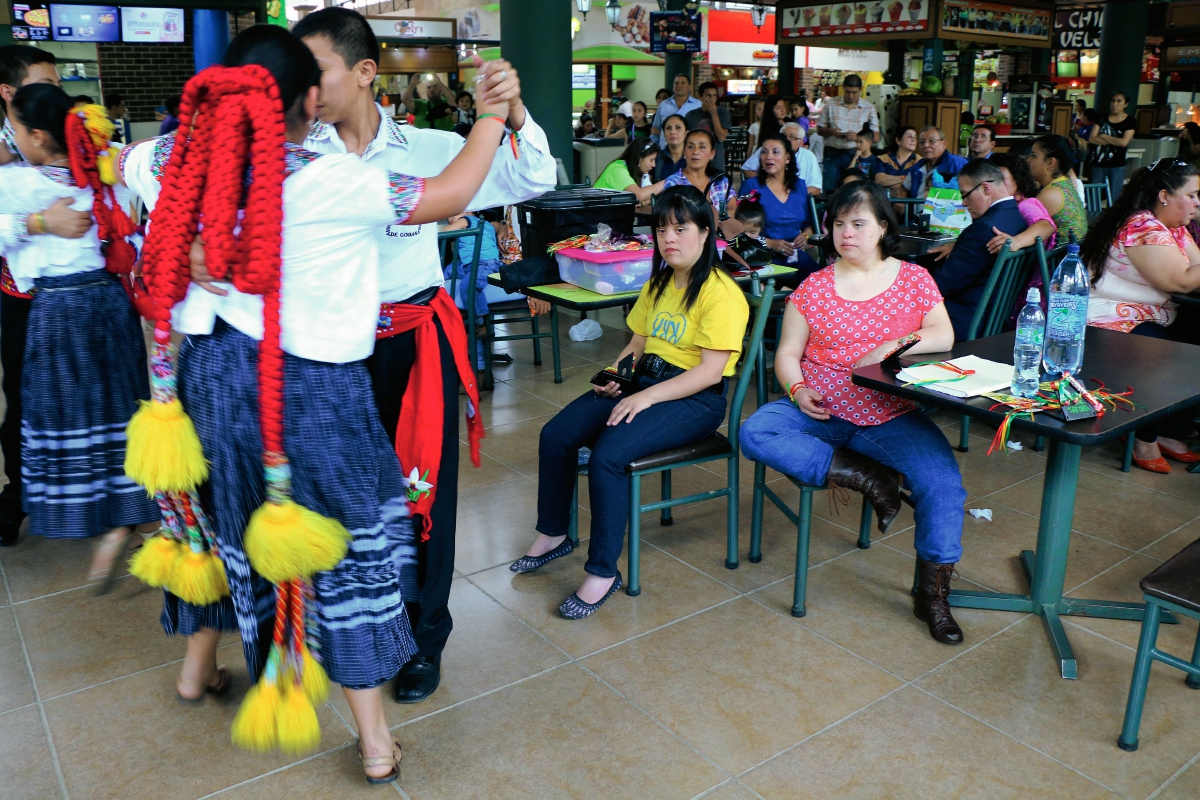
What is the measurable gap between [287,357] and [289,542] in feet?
1.08

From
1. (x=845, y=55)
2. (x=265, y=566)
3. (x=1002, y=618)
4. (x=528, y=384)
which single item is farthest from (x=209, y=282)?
(x=845, y=55)

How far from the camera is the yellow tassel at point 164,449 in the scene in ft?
5.56

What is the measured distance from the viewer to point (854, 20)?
35.1 ft

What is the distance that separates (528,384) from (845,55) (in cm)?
1685

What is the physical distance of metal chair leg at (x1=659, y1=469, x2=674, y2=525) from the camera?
313 cm

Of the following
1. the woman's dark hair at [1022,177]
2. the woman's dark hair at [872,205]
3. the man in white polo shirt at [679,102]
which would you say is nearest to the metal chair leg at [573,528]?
the woman's dark hair at [872,205]

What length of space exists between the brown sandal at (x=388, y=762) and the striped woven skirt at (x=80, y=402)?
1348 mm

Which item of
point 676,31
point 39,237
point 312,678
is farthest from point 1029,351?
point 676,31

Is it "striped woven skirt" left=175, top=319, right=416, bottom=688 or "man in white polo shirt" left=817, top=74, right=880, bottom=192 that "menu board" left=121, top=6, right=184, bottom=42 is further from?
"striped woven skirt" left=175, top=319, right=416, bottom=688

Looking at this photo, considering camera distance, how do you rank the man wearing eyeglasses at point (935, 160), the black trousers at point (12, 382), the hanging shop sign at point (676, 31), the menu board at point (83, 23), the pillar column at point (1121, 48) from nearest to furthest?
the black trousers at point (12, 382)
the man wearing eyeglasses at point (935, 160)
the menu board at point (83, 23)
the hanging shop sign at point (676, 31)
the pillar column at point (1121, 48)

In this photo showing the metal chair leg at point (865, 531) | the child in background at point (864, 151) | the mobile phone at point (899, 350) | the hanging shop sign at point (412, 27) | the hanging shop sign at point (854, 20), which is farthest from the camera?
the hanging shop sign at point (412, 27)

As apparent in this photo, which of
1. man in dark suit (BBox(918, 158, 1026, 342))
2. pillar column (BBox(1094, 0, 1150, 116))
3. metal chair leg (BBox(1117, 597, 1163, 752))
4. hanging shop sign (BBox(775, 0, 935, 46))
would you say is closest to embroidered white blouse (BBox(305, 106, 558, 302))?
metal chair leg (BBox(1117, 597, 1163, 752))

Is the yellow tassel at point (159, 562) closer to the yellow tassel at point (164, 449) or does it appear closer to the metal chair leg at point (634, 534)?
the yellow tassel at point (164, 449)

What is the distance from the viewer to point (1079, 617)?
265 cm
